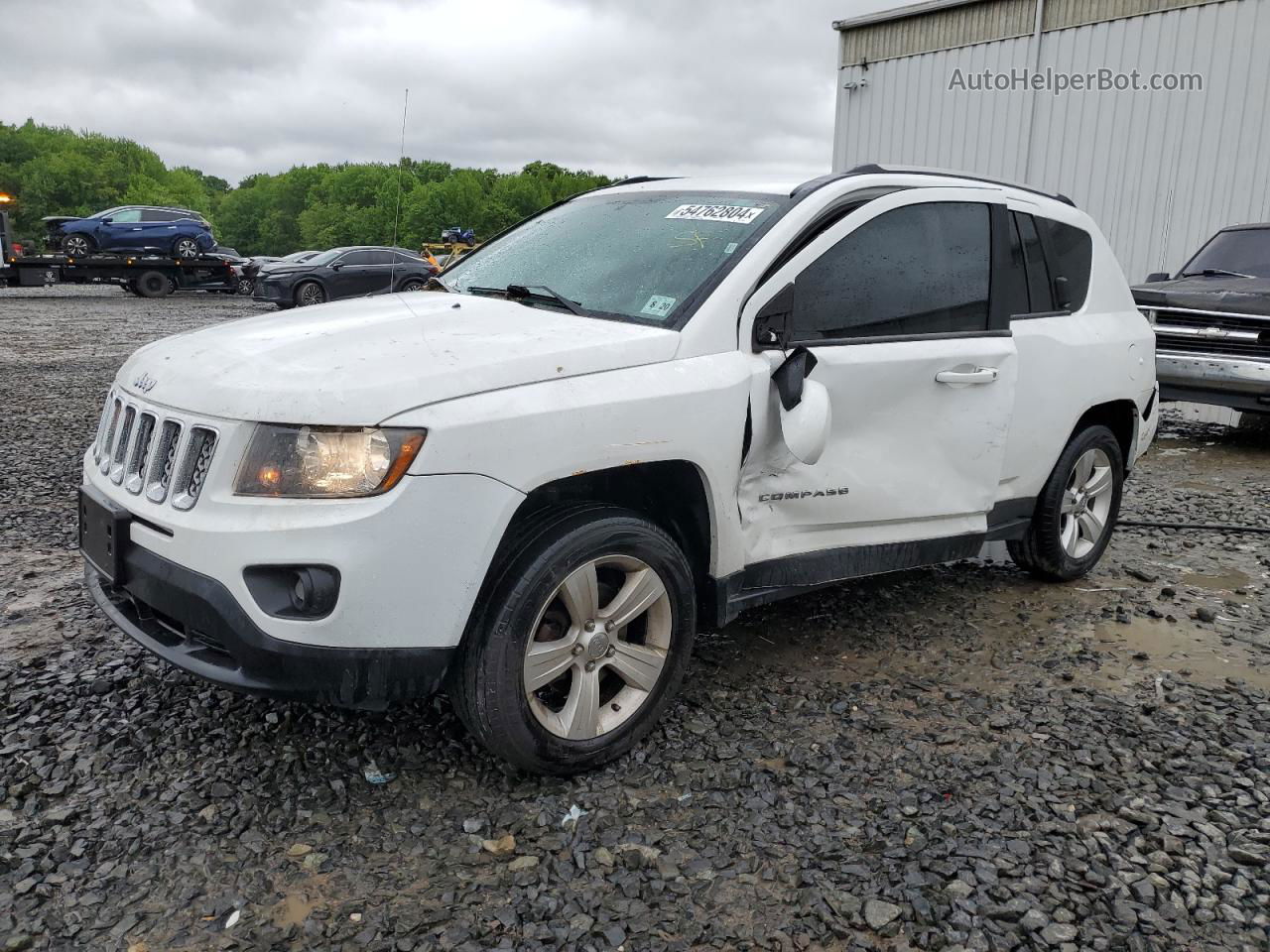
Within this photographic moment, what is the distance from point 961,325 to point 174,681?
3103 mm

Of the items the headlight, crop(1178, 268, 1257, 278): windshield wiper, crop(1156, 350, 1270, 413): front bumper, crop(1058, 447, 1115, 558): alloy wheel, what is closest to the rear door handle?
crop(1058, 447, 1115, 558): alloy wheel

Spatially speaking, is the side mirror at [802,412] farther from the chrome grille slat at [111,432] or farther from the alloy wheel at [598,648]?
the chrome grille slat at [111,432]

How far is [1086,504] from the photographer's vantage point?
16.2 ft

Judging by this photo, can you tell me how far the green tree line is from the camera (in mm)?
93188

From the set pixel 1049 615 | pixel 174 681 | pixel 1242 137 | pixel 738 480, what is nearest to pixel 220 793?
pixel 174 681

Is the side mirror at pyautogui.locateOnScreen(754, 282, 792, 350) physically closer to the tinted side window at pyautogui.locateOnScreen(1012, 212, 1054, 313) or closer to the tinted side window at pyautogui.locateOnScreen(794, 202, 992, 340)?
the tinted side window at pyautogui.locateOnScreen(794, 202, 992, 340)

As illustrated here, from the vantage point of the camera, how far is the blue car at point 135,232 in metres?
25.0

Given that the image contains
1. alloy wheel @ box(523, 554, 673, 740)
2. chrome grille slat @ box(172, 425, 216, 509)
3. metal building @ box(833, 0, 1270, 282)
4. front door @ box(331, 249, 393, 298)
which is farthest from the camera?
front door @ box(331, 249, 393, 298)

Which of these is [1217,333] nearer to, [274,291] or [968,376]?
[968,376]

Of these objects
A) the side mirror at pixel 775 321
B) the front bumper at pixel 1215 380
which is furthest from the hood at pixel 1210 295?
the side mirror at pixel 775 321

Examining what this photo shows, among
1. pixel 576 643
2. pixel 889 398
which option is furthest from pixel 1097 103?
pixel 576 643

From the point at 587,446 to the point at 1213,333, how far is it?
305 inches

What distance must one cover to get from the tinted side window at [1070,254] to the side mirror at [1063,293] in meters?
0.01

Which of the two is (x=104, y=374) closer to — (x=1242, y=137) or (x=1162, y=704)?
(x=1162, y=704)
